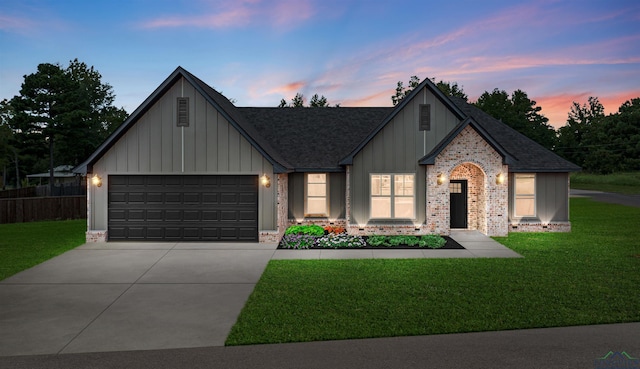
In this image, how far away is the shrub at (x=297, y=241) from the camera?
48.2 ft

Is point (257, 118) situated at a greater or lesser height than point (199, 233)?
greater

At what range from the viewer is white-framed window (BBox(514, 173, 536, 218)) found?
18.4 m

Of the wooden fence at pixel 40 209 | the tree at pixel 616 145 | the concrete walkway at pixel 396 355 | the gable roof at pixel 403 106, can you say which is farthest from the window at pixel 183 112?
the tree at pixel 616 145

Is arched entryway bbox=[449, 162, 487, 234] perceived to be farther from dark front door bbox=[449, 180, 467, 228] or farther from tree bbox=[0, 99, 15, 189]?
tree bbox=[0, 99, 15, 189]

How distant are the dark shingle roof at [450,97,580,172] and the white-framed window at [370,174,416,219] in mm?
4060

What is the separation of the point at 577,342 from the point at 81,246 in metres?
15.2

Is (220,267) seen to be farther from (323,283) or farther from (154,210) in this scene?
(154,210)

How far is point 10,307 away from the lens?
8164mm

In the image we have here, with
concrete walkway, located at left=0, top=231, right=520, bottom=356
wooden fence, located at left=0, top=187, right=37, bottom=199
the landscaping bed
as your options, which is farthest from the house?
wooden fence, located at left=0, top=187, right=37, bottom=199

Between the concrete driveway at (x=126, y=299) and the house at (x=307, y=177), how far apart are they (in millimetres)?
2191

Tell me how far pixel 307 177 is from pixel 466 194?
701 cm

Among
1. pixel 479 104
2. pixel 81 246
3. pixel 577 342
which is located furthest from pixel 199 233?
pixel 479 104

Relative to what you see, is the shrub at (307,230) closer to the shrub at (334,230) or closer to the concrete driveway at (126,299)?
the shrub at (334,230)

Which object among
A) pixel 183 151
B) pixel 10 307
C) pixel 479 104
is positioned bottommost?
pixel 10 307
